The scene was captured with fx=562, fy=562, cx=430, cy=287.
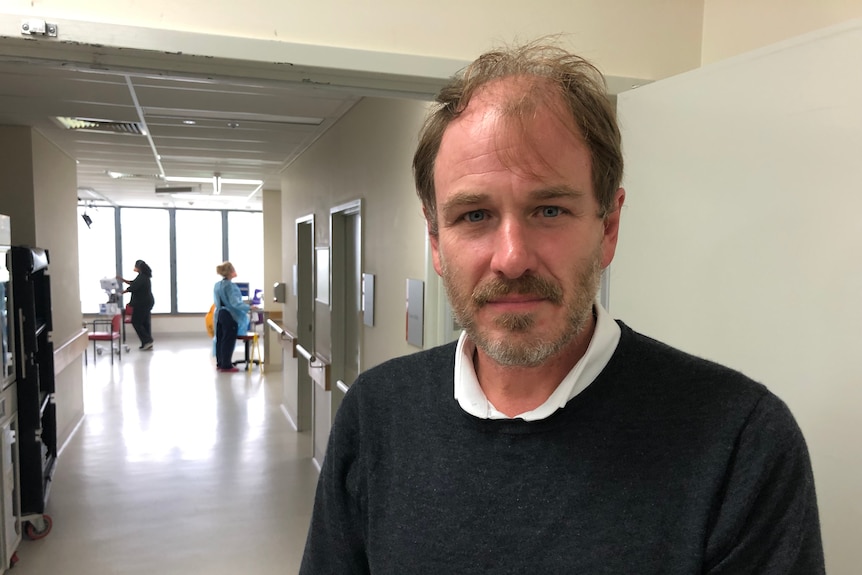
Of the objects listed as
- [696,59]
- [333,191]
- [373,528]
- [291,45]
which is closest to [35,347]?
[333,191]

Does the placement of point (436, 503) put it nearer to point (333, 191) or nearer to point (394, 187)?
point (394, 187)

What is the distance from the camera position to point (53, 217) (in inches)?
208

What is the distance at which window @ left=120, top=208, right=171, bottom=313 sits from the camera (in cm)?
1235

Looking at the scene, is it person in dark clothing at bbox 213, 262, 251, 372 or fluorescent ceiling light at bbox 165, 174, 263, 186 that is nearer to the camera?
fluorescent ceiling light at bbox 165, 174, 263, 186

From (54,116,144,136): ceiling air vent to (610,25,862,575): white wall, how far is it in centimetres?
424

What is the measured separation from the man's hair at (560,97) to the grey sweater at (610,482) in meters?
0.27

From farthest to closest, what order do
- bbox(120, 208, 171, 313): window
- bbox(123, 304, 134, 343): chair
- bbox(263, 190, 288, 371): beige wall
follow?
bbox(120, 208, 171, 313): window < bbox(123, 304, 134, 343): chair < bbox(263, 190, 288, 371): beige wall

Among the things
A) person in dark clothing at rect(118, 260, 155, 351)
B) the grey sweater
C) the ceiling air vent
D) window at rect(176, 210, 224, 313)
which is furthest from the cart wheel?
window at rect(176, 210, 224, 313)

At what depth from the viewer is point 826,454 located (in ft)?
3.79

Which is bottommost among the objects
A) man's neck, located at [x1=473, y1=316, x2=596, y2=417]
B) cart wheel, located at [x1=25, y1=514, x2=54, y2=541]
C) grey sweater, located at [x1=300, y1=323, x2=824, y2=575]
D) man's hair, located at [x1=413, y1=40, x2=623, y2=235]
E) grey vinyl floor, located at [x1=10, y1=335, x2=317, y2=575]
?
grey vinyl floor, located at [x1=10, y1=335, x2=317, y2=575]

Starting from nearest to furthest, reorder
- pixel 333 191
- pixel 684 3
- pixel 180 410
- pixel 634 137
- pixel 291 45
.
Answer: pixel 291 45 → pixel 634 137 → pixel 684 3 → pixel 333 191 → pixel 180 410

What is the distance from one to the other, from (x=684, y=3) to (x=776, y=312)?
3.51 feet

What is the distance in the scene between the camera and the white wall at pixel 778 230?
110 cm

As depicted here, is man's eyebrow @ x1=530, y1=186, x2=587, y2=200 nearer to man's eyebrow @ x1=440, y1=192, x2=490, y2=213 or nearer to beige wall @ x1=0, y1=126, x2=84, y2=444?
man's eyebrow @ x1=440, y1=192, x2=490, y2=213
